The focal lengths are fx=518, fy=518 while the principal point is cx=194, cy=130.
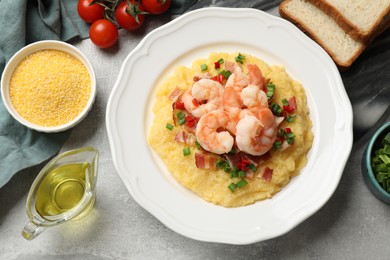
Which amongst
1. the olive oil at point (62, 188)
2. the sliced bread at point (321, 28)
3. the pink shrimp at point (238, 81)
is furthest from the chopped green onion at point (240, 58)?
the olive oil at point (62, 188)

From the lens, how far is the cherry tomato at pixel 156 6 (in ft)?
13.6

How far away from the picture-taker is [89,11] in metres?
4.19

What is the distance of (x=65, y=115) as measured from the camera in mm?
4016

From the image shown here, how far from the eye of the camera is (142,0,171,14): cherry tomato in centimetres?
414

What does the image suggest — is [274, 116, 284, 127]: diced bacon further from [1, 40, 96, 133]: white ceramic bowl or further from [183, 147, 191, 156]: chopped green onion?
[1, 40, 96, 133]: white ceramic bowl

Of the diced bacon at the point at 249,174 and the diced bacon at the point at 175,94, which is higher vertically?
the diced bacon at the point at 175,94

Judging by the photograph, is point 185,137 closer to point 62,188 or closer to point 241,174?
point 241,174

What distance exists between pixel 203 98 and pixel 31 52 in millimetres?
1454

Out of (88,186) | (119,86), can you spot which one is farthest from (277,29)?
(88,186)

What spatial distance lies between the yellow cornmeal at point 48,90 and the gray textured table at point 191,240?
0.23m

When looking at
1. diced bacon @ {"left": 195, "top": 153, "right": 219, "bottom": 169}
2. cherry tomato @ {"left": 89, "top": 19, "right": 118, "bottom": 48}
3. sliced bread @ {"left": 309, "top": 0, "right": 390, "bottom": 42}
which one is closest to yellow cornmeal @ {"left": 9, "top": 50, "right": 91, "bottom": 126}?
cherry tomato @ {"left": 89, "top": 19, "right": 118, "bottom": 48}

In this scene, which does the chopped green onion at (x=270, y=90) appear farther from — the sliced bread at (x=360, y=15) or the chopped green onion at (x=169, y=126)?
the sliced bread at (x=360, y=15)

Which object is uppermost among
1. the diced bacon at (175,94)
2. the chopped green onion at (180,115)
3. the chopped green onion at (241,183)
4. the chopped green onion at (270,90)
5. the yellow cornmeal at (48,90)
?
the chopped green onion at (270,90)

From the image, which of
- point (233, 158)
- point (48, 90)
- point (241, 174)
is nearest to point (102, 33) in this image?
point (48, 90)
